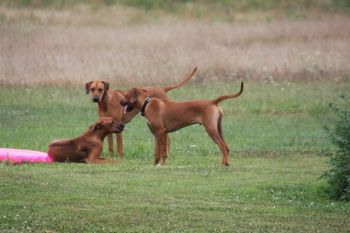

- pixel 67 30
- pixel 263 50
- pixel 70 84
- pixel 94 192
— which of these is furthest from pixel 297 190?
pixel 67 30

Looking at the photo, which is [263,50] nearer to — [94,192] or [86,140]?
[86,140]

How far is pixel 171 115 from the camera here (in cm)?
1750

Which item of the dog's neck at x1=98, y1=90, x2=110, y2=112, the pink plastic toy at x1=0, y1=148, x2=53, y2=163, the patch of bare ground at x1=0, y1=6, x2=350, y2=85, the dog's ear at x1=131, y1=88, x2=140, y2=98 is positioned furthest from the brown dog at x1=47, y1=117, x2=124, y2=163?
the patch of bare ground at x1=0, y1=6, x2=350, y2=85

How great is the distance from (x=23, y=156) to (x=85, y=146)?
0.94 metres

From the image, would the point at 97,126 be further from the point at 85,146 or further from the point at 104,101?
the point at 104,101

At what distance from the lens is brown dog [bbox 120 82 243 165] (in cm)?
1714

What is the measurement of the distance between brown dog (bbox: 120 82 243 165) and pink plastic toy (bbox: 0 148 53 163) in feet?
4.81

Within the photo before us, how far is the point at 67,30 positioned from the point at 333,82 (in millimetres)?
7413

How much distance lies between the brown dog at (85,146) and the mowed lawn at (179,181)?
47 cm

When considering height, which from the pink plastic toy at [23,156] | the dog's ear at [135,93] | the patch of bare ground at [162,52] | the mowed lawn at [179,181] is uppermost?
the patch of bare ground at [162,52]

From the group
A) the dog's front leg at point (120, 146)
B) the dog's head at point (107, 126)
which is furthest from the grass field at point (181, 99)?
the dog's head at point (107, 126)

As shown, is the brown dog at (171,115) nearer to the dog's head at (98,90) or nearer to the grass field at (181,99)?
the grass field at (181,99)

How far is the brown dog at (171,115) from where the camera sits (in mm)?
17141

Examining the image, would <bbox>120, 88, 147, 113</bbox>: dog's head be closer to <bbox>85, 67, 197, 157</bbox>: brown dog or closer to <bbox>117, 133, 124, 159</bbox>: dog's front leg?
<bbox>117, 133, 124, 159</bbox>: dog's front leg
